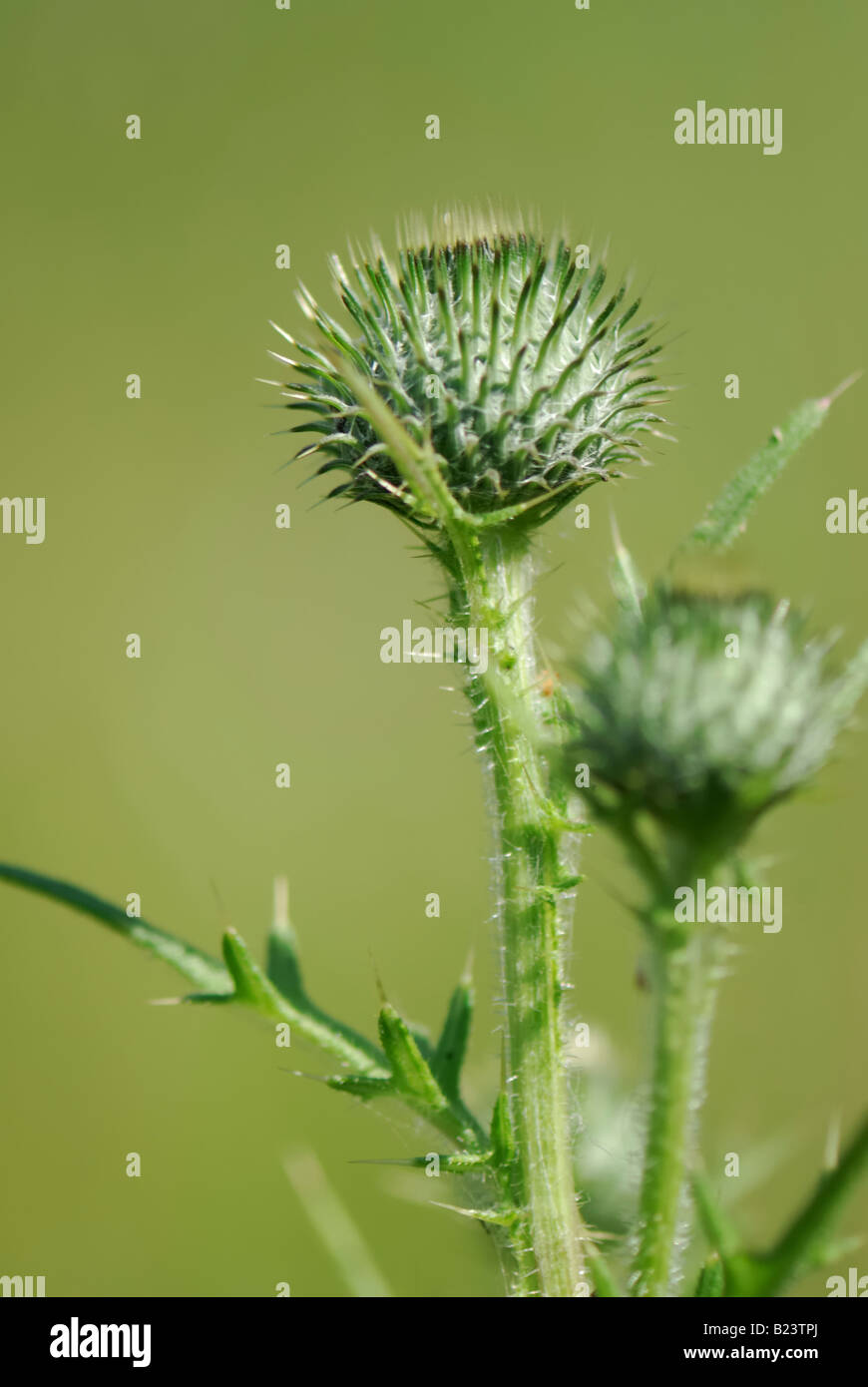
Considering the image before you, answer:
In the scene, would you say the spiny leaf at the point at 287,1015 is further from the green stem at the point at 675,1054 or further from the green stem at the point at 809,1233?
the green stem at the point at 809,1233

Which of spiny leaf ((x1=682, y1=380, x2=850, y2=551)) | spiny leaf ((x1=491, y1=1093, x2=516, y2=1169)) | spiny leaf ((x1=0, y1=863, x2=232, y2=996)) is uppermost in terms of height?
spiny leaf ((x1=682, y1=380, x2=850, y2=551))

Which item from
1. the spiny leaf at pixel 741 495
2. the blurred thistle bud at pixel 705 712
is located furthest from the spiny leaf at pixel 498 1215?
the spiny leaf at pixel 741 495

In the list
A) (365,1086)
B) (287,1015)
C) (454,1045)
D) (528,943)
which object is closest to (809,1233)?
(528,943)

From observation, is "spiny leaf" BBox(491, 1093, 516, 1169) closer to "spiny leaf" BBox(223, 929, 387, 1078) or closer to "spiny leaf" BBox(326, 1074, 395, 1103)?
"spiny leaf" BBox(326, 1074, 395, 1103)

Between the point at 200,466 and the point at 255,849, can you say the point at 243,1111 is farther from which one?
the point at 200,466

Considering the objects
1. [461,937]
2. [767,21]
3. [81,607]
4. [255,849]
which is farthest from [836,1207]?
[767,21]

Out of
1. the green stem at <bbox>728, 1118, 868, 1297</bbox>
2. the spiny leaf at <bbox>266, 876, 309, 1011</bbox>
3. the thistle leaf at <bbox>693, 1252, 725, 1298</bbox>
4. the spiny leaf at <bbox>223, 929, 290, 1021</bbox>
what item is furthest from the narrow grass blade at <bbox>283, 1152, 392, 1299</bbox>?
the green stem at <bbox>728, 1118, 868, 1297</bbox>
